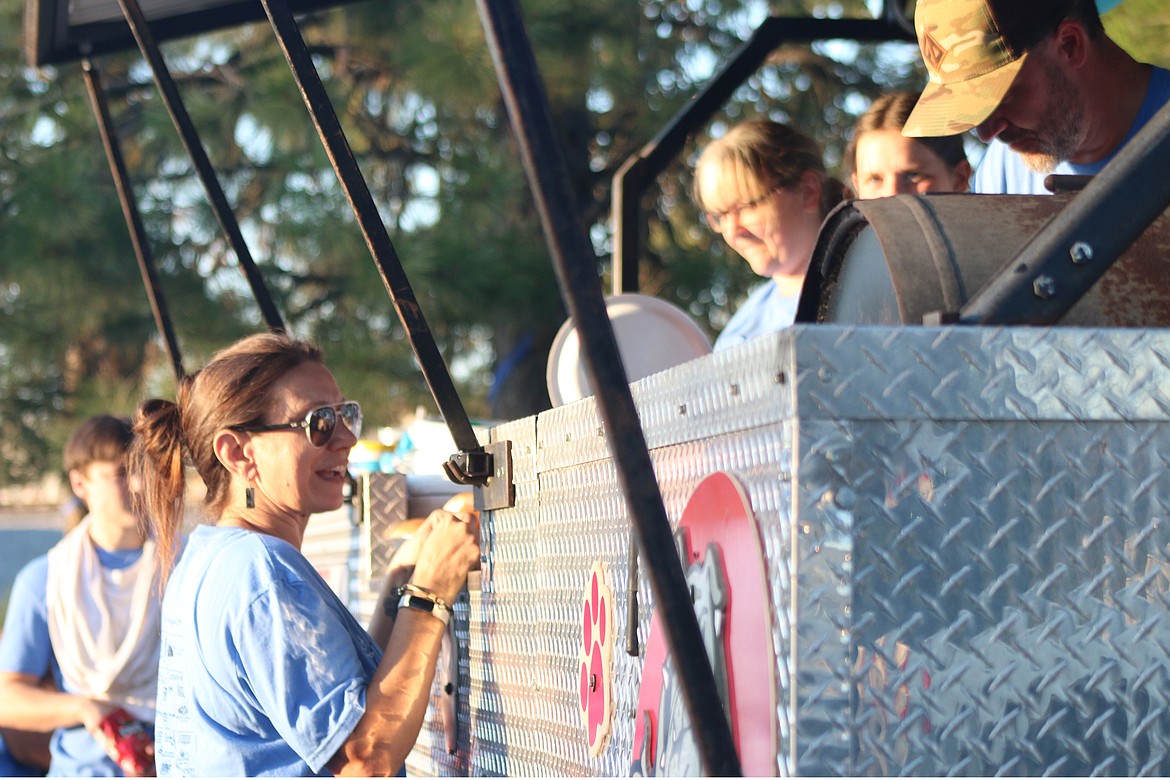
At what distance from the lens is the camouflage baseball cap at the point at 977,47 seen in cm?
181

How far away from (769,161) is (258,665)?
63.9 inches

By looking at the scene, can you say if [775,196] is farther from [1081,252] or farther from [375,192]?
Result: [375,192]

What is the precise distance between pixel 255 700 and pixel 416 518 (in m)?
0.71

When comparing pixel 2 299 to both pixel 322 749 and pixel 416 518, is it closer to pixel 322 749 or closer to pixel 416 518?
pixel 416 518

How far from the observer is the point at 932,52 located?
1.90 metres

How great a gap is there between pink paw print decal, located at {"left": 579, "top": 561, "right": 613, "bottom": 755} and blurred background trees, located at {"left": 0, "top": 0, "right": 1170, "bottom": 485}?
4485 mm

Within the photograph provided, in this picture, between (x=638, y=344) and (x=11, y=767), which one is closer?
(x=638, y=344)

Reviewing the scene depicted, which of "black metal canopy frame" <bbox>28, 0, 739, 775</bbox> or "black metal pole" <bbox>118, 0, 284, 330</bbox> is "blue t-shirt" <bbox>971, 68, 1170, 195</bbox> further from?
"black metal pole" <bbox>118, 0, 284, 330</bbox>

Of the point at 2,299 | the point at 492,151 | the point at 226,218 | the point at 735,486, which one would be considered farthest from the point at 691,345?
the point at 2,299

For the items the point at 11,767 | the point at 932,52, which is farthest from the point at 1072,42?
the point at 11,767

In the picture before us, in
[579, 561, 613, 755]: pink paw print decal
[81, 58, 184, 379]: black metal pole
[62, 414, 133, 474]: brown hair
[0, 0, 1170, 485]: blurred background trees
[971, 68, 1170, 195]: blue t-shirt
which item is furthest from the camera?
[0, 0, 1170, 485]: blurred background trees

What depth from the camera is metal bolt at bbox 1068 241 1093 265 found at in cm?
107

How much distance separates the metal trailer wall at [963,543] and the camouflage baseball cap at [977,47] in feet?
2.77

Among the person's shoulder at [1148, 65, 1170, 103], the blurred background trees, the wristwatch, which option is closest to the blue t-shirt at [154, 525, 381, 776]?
the wristwatch
